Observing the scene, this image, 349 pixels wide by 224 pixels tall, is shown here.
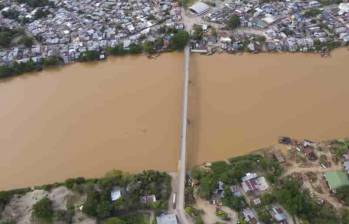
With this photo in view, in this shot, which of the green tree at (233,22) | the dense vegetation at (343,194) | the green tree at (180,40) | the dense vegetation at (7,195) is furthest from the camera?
the green tree at (233,22)

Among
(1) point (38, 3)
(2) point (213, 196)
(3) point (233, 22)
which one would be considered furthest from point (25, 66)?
(2) point (213, 196)

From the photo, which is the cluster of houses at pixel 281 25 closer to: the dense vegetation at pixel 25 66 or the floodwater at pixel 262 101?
the floodwater at pixel 262 101

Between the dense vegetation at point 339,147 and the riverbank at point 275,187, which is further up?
the dense vegetation at point 339,147

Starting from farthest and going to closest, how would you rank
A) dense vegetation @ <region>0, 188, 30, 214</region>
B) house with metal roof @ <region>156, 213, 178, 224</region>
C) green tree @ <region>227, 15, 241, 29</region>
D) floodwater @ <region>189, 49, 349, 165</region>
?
1. green tree @ <region>227, 15, 241, 29</region>
2. floodwater @ <region>189, 49, 349, 165</region>
3. dense vegetation @ <region>0, 188, 30, 214</region>
4. house with metal roof @ <region>156, 213, 178, 224</region>

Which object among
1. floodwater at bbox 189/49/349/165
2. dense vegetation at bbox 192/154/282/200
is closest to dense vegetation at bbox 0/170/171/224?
dense vegetation at bbox 192/154/282/200

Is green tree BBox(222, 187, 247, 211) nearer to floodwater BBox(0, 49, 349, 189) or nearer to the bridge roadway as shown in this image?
the bridge roadway

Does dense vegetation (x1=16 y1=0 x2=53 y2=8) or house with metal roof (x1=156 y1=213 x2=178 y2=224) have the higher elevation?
dense vegetation (x1=16 y1=0 x2=53 y2=8)

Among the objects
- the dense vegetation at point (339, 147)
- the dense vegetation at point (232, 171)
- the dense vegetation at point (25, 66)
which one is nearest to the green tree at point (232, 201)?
the dense vegetation at point (232, 171)

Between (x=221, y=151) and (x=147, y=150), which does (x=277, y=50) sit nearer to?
(x=221, y=151)
